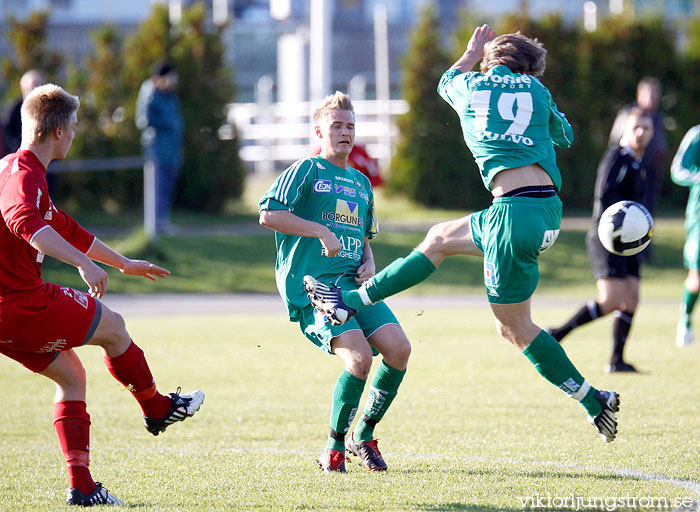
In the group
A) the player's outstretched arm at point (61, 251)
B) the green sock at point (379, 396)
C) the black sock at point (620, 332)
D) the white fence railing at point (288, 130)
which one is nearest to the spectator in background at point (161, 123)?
the white fence railing at point (288, 130)

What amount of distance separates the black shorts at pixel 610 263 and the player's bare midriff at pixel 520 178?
11.9 ft

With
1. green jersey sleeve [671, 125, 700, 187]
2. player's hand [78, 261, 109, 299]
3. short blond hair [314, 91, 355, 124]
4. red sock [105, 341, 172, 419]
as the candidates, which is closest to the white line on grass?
red sock [105, 341, 172, 419]

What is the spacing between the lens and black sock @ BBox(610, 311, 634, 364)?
861cm

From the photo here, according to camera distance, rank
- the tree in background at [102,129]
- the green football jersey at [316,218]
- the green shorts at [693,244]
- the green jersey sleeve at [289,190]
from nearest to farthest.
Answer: the green jersey sleeve at [289,190] < the green football jersey at [316,218] < the green shorts at [693,244] < the tree in background at [102,129]

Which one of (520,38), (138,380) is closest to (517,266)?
(520,38)

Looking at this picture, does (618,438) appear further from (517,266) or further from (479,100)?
(479,100)

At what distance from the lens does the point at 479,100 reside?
16.7 feet

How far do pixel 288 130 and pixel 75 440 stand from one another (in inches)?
924

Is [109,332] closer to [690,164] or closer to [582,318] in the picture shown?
[582,318]

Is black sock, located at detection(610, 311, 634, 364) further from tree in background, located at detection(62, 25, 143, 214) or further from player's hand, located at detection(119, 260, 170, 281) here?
tree in background, located at detection(62, 25, 143, 214)

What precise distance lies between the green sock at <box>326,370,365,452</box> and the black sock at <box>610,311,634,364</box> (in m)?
4.06

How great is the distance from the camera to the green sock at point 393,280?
517cm

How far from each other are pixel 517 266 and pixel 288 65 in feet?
88.4

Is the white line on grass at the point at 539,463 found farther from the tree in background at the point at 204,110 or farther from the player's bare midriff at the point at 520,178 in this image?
the tree in background at the point at 204,110
